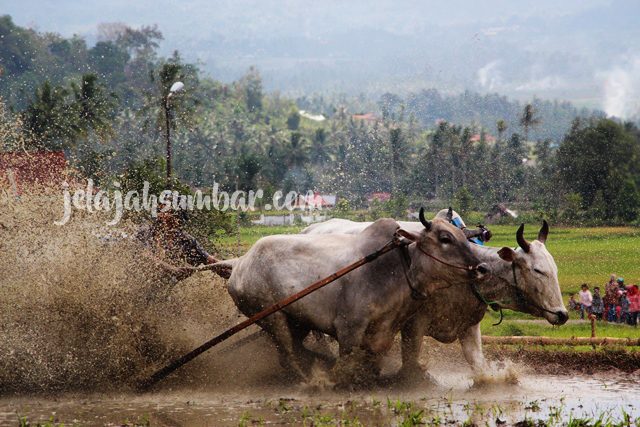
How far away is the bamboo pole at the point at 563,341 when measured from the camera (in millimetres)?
12211

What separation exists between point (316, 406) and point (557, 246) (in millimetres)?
28026

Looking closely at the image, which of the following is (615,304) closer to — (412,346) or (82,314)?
(412,346)

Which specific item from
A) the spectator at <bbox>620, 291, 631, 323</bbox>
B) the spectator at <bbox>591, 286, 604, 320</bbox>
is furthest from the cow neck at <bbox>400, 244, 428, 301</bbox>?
the spectator at <bbox>591, 286, 604, 320</bbox>

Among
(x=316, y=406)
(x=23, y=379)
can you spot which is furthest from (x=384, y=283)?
(x=23, y=379)

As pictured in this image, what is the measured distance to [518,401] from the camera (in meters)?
8.78

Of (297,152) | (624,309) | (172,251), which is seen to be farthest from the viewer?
(297,152)

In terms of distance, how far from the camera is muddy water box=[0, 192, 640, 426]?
834 cm

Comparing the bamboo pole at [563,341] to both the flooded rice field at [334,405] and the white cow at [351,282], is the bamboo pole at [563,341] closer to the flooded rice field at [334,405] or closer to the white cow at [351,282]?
the flooded rice field at [334,405]

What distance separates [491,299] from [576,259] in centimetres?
2220

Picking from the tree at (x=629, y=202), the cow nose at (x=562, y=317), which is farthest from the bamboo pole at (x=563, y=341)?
the tree at (x=629, y=202)

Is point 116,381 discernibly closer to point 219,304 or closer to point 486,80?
point 219,304

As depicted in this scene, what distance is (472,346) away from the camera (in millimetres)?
9562

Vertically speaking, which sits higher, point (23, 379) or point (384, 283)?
point (384, 283)

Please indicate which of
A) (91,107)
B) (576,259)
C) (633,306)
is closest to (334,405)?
(633,306)
